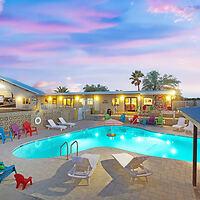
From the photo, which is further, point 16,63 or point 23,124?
point 16,63

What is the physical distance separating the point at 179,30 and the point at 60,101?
61.3 feet

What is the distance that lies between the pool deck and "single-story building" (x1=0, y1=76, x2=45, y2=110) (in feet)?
57.2

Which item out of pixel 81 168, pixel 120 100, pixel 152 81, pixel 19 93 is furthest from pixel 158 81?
pixel 81 168

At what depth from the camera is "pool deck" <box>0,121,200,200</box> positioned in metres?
4.39

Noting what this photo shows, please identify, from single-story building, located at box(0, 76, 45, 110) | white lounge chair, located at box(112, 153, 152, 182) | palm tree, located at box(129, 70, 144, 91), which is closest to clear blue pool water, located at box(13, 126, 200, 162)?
white lounge chair, located at box(112, 153, 152, 182)

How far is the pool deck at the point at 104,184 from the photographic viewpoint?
4391 millimetres

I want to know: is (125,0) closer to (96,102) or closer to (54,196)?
(96,102)

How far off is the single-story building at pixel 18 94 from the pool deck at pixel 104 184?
17.4 m

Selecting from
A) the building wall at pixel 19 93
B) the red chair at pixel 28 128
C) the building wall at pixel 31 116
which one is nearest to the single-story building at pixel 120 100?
the building wall at pixel 31 116

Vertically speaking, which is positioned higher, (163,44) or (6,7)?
(6,7)

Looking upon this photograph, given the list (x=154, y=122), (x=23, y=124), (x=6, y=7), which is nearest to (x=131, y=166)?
(x=23, y=124)

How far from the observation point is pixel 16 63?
31.1 m

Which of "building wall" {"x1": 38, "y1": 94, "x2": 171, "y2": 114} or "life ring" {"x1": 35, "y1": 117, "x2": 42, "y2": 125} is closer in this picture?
"life ring" {"x1": 35, "y1": 117, "x2": 42, "y2": 125}

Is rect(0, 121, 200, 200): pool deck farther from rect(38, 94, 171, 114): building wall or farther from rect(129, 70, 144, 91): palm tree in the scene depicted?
rect(129, 70, 144, 91): palm tree
